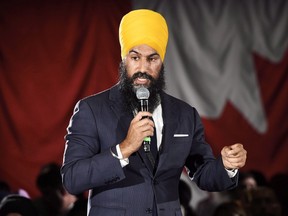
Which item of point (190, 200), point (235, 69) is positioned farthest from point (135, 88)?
point (235, 69)

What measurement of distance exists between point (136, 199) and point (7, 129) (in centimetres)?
511

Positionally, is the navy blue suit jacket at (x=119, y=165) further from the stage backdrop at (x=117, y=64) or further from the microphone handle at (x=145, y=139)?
the stage backdrop at (x=117, y=64)

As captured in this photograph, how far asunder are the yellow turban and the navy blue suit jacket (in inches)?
10.0

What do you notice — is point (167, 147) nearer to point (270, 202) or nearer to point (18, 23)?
point (270, 202)

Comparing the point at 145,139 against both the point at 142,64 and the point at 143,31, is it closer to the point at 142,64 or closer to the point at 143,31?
the point at 142,64

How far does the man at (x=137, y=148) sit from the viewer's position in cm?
321

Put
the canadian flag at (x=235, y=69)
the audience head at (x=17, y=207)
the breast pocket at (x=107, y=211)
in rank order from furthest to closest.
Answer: the canadian flag at (x=235, y=69), the audience head at (x=17, y=207), the breast pocket at (x=107, y=211)

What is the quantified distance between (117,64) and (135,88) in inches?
191

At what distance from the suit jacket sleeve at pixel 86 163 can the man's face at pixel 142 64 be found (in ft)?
1.00

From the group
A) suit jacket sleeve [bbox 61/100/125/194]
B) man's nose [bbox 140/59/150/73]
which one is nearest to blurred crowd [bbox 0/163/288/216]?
suit jacket sleeve [bbox 61/100/125/194]

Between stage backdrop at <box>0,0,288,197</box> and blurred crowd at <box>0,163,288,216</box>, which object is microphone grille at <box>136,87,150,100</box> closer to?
blurred crowd at <box>0,163,288,216</box>

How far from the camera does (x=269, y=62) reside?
8.79 meters

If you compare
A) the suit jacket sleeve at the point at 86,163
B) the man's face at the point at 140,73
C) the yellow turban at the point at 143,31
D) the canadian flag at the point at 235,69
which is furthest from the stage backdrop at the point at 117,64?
the suit jacket sleeve at the point at 86,163

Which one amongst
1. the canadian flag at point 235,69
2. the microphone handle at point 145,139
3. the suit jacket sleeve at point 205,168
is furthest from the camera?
the canadian flag at point 235,69
